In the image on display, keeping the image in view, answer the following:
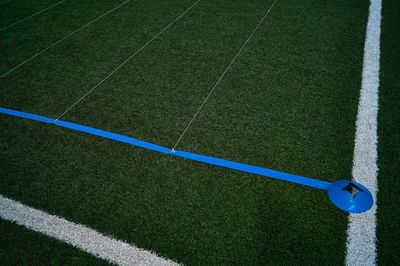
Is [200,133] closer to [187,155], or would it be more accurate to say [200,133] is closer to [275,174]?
[187,155]

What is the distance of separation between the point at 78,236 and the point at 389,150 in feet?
7.99

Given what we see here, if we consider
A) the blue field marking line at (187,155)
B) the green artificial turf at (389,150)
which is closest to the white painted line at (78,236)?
the blue field marking line at (187,155)

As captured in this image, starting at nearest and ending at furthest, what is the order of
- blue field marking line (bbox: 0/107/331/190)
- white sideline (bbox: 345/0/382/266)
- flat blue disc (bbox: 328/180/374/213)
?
white sideline (bbox: 345/0/382/266) → flat blue disc (bbox: 328/180/374/213) → blue field marking line (bbox: 0/107/331/190)

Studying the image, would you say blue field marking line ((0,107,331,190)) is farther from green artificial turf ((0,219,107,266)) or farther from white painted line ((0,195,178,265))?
green artificial turf ((0,219,107,266))

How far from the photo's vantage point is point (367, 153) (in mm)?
2365

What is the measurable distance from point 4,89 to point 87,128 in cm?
130

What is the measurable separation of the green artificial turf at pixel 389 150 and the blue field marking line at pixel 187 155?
0.41 meters

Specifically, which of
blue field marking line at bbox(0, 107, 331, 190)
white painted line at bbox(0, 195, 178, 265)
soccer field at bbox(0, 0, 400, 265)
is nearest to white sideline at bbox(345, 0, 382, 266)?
soccer field at bbox(0, 0, 400, 265)

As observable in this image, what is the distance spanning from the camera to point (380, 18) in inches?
160

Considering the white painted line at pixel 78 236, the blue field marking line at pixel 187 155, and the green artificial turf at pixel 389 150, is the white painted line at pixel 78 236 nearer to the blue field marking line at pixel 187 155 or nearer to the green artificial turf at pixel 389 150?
the blue field marking line at pixel 187 155

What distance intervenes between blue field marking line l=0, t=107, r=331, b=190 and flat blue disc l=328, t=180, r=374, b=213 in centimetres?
10

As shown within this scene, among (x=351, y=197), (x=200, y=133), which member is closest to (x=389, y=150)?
(x=351, y=197)

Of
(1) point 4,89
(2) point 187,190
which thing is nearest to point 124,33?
(1) point 4,89

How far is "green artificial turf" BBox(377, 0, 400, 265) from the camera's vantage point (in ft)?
6.00
